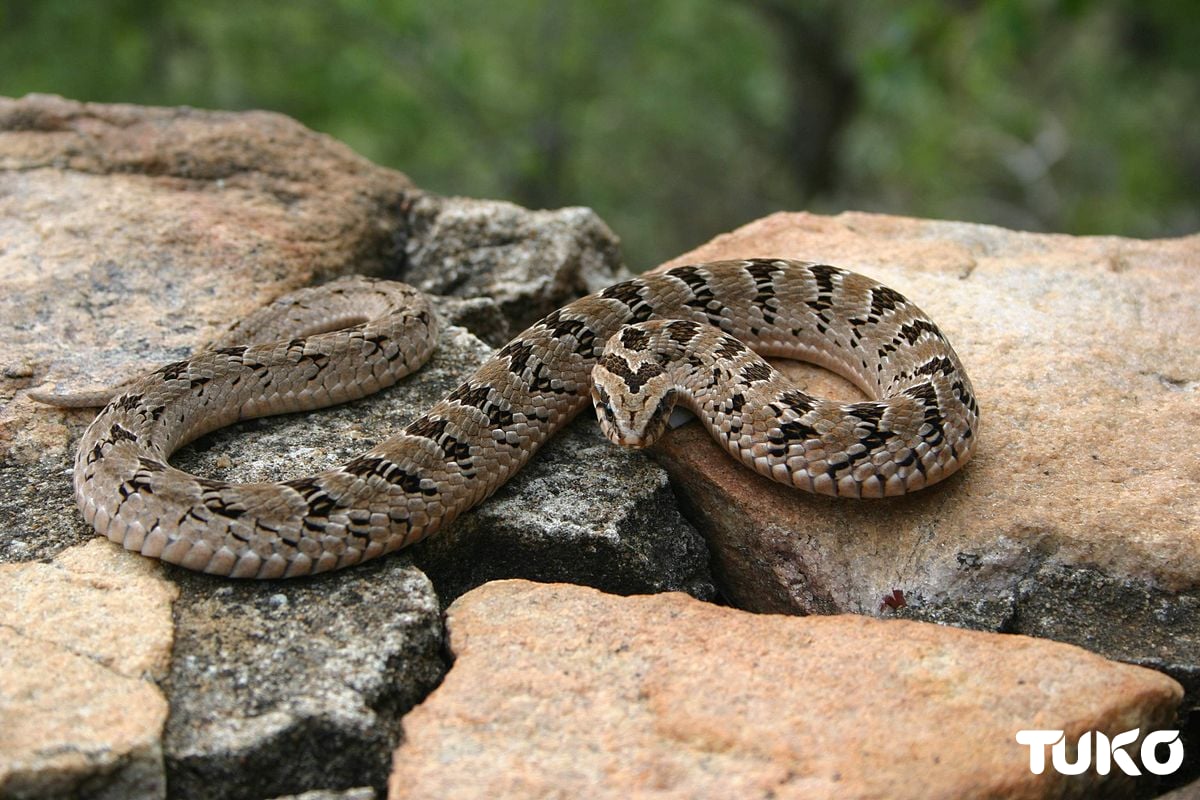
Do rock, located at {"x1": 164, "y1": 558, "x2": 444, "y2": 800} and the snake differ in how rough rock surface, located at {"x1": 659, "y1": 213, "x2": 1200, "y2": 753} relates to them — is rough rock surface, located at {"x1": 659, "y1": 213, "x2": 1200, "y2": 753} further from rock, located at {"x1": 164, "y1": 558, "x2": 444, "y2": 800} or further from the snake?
rock, located at {"x1": 164, "y1": 558, "x2": 444, "y2": 800}

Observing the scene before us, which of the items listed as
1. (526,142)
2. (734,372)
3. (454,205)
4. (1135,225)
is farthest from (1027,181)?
(734,372)

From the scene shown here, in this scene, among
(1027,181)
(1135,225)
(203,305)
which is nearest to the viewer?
(203,305)

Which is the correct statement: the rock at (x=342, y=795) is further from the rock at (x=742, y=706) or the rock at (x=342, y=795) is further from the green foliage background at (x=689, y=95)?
the green foliage background at (x=689, y=95)

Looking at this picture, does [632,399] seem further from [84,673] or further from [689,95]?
[689,95]

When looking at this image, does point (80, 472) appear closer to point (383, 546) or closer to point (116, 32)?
point (383, 546)

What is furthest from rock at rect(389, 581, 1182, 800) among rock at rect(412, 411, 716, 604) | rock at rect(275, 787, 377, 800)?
rock at rect(412, 411, 716, 604)

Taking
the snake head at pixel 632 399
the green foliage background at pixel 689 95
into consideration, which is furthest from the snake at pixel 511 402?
the green foliage background at pixel 689 95
